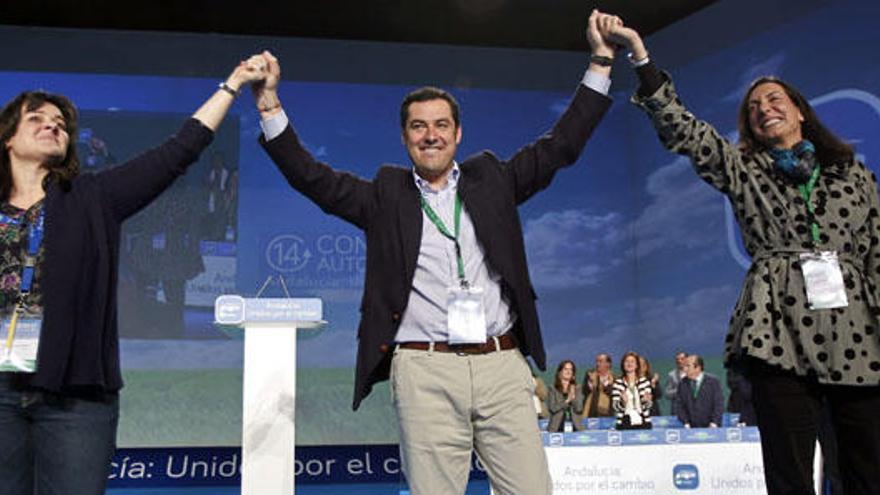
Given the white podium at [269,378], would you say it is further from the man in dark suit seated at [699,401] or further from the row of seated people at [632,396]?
the man in dark suit seated at [699,401]

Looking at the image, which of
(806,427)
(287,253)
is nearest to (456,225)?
(806,427)

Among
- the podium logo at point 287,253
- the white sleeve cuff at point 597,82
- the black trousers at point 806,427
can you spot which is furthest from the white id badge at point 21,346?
the podium logo at point 287,253

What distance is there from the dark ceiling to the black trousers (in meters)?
8.04

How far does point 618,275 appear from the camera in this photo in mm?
10422

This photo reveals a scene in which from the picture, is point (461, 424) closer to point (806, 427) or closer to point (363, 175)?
point (806, 427)

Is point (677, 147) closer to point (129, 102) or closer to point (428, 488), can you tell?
point (428, 488)

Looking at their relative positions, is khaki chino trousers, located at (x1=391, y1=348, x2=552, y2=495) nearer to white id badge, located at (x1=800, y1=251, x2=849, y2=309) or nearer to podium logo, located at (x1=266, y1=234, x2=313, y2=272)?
white id badge, located at (x1=800, y1=251, x2=849, y2=309)

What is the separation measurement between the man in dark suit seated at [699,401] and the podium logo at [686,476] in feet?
9.62

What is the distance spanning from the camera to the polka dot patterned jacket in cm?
199

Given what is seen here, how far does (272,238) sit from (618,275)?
4216 mm

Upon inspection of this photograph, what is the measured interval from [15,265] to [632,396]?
5.47 metres

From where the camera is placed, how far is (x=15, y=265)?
6.02 feet

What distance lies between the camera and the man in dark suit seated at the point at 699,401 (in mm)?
7047

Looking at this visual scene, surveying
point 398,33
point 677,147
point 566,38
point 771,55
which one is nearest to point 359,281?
point 398,33
